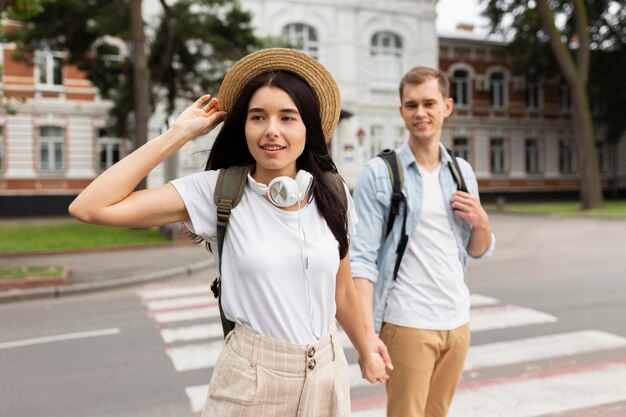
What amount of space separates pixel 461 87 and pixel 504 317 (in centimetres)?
3167

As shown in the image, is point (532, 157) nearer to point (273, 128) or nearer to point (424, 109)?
point (424, 109)

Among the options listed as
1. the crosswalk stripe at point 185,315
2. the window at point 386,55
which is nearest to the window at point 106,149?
the window at point 386,55

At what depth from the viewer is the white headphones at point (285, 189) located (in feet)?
6.06

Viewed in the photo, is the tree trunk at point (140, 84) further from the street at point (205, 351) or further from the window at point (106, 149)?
the window at point (106, 149)

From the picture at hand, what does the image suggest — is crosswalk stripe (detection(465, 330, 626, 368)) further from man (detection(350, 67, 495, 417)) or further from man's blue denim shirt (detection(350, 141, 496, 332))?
man's blue denim shirt (detection(350, 141, 496, 332))

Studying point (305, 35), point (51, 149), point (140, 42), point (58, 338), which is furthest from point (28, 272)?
point (305, 35)

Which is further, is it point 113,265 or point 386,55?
point 386,55

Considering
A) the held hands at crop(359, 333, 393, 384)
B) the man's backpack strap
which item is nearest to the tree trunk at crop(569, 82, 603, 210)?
the held hands at crop(359, 333, 393, 384)

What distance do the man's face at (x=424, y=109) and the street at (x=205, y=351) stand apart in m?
2.17

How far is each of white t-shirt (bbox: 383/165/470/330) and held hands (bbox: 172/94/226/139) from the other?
4.07ft

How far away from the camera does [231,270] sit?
6.15ft

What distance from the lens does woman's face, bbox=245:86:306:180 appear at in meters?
1.86

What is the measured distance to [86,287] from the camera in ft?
30.2

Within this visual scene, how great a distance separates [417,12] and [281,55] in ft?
110
